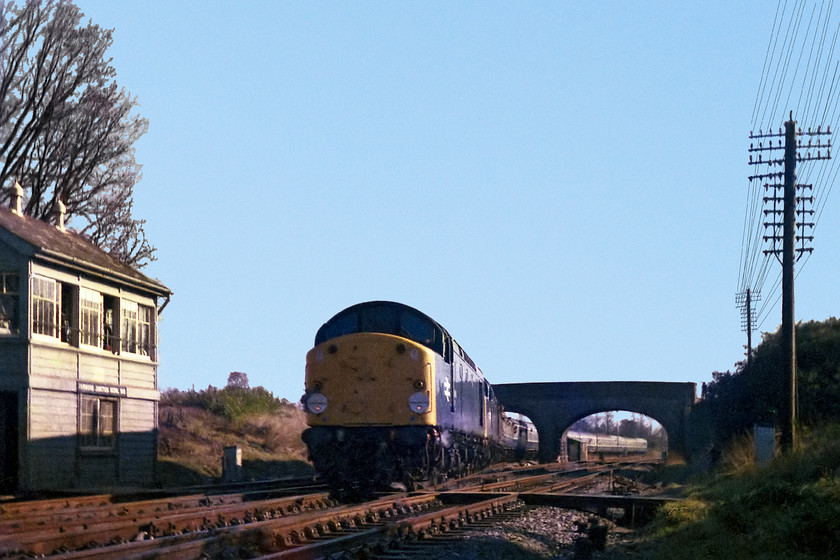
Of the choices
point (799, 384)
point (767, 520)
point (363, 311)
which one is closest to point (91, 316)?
point (363, 311)

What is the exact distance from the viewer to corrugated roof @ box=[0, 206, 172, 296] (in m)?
22.8

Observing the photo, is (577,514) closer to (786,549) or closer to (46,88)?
(786,549)

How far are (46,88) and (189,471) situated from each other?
50.9 feet

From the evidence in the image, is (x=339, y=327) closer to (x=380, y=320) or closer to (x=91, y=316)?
(x=380, y=320)

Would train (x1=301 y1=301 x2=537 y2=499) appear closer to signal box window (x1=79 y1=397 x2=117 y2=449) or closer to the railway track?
the railway track

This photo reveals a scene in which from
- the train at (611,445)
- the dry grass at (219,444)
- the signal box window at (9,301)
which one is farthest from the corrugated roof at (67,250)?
the train at (611,445)

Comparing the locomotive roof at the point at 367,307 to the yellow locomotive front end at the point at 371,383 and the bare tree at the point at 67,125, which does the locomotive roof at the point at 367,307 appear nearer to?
the yellow locomotive front end at the point at 371,383

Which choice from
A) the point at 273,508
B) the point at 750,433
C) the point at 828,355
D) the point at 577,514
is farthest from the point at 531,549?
the point at 828,355

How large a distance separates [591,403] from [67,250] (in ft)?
138

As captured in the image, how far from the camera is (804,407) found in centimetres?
2770

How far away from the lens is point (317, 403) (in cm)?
1886

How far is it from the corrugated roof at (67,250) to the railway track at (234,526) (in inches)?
288

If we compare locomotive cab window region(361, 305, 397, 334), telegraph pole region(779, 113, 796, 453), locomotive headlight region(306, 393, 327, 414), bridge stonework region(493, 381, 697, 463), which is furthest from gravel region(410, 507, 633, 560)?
bridge stonework region(493, 381, 697, 463)

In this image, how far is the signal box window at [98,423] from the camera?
2452 cm
